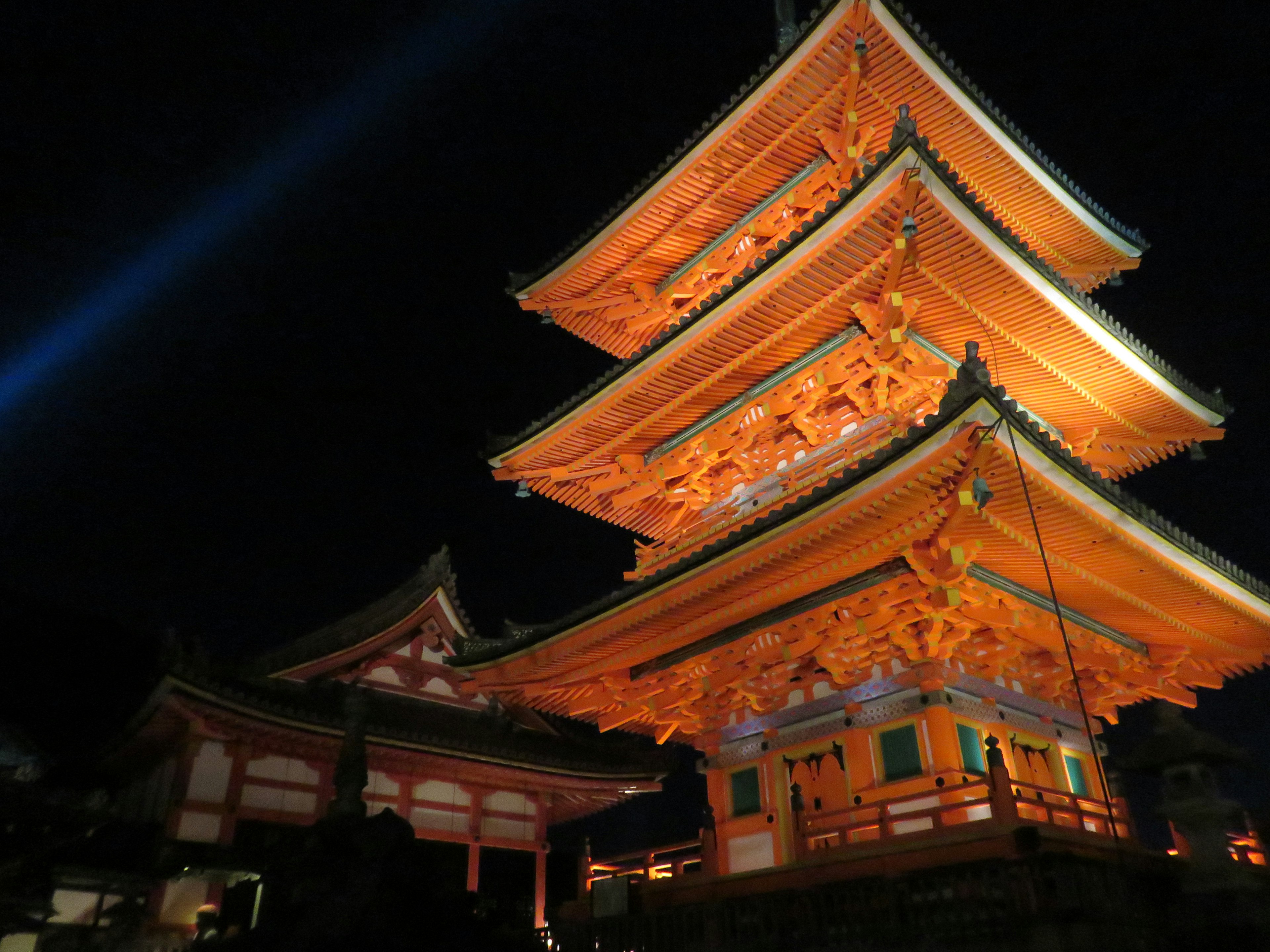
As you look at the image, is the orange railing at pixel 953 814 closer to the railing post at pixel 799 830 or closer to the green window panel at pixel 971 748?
the railing post at pixel 799 830

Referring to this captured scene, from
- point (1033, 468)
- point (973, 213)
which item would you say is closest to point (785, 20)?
point (973, 213)

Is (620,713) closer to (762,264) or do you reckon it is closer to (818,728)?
(818,728)

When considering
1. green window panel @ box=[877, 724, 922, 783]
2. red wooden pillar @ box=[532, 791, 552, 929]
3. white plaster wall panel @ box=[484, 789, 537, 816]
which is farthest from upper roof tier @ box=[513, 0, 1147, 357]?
red wooden pillar @ box=[532, 791, 552, 929]

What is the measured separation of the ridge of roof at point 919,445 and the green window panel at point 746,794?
2.88 meters

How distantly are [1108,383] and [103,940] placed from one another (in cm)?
1841

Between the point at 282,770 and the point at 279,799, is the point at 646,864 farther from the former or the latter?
the point at 282,770

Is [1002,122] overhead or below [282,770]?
overhead

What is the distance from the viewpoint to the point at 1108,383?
39.4 ft

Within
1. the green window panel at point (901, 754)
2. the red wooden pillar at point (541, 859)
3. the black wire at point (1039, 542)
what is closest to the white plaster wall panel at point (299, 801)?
the red wooden pillar at point (541, 859)

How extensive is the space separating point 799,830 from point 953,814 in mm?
1719

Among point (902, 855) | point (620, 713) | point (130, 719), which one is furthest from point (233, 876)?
point (902, 855)

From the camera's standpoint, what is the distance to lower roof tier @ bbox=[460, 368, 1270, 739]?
28.0 feet

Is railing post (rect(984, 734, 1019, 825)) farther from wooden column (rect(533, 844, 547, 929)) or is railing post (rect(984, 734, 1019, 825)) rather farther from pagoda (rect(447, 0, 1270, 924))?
wooden column (rect(533, 844, 547, 929))

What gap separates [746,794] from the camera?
36.3ft
